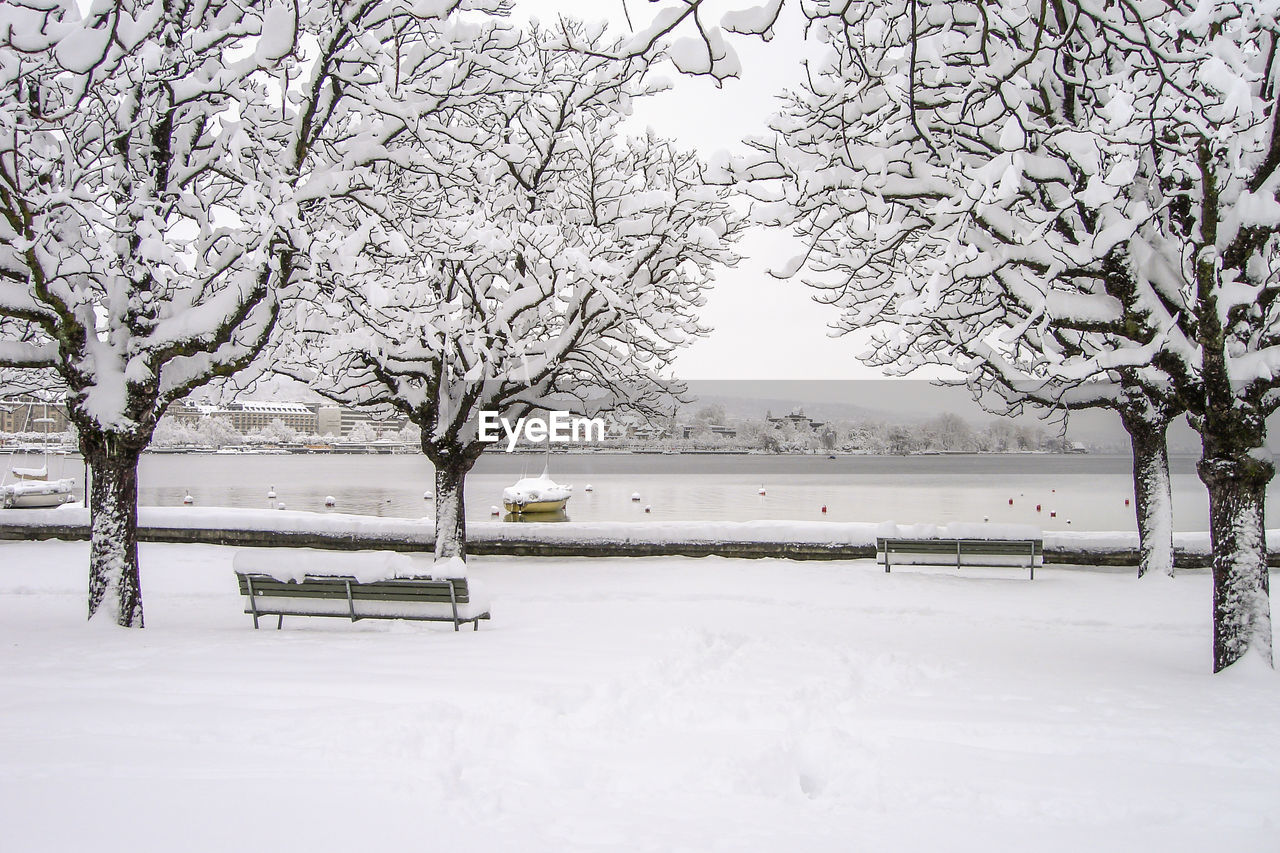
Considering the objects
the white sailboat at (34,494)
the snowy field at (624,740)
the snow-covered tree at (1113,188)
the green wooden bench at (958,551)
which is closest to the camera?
the snowy field at (624,740)

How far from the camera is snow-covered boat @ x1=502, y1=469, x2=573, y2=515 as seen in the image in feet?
123

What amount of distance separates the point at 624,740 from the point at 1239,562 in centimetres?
616

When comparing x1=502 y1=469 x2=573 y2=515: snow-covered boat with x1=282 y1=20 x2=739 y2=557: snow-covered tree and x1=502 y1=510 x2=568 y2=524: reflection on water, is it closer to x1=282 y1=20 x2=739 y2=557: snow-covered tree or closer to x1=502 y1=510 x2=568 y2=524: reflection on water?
x1=502 y1=510 x2=568 y2=524: reflection on water

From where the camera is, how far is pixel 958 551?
15.1 metres

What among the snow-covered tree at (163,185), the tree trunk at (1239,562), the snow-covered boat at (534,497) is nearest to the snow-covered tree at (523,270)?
the snow-covered tree at (163,185)

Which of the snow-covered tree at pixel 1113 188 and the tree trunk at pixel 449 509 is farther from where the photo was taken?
the tree trunk at pixel 449 509

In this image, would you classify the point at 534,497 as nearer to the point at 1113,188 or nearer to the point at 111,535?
the point at 111,535

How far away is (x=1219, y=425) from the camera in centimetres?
732

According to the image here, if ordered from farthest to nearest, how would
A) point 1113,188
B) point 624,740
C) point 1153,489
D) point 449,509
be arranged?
point 449,509 → point 1153,489 → point 1113,188 → point 624,740

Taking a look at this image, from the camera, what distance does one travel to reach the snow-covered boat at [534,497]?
37.5m

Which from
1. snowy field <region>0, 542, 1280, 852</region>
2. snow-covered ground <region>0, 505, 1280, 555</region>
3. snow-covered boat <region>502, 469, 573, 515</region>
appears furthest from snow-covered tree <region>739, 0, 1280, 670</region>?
snow-covered boat <region>502, 469, 573, 515</region>

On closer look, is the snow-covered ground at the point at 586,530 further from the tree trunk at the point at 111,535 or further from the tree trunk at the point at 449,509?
the tree trunk at the point at 111,535

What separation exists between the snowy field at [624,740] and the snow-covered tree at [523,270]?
16.3ft

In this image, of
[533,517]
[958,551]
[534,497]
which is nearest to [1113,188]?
[958,551]
